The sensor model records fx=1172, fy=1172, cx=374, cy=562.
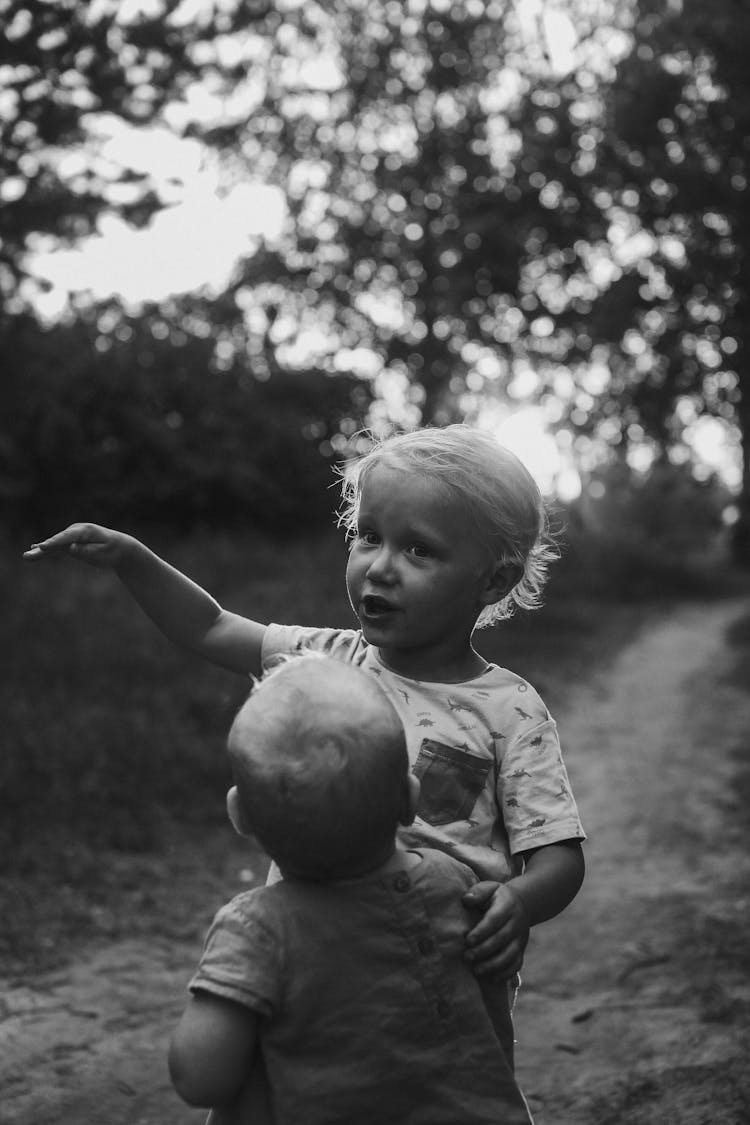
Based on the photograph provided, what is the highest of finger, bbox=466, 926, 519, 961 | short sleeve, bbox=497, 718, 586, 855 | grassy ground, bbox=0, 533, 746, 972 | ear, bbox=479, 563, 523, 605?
ear, bbox=479, 563, 523, 605

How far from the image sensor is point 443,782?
6.53 ft

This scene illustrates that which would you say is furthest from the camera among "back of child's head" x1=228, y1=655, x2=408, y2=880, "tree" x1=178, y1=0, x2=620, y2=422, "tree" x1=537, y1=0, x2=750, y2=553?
"tree" x1=178, y1=0, x2=620, y2=422

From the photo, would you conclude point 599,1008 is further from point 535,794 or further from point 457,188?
point 457,188

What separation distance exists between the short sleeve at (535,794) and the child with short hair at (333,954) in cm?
31

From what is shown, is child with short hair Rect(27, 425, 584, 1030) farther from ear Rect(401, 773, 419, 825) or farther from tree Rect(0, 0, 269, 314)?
tree Rect(0, 0, 269, 314)

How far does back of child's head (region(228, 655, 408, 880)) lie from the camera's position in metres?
1.53

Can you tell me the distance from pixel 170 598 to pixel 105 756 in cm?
382

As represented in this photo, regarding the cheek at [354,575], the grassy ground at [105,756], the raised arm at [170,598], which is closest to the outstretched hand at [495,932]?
the cheek at [354,575]

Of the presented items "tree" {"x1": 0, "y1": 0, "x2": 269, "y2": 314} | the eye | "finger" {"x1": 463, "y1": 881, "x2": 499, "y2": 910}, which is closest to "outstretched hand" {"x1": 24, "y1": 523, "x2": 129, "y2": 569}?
the eye

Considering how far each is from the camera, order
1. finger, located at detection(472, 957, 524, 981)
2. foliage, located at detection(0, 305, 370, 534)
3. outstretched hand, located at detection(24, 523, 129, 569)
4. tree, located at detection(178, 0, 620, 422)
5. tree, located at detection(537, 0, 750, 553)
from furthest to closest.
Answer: tree, located at detection(178, 0, 620, 422)
foliage, located at detection(0, 305, 370, 534)
tree, located at detection(537, 0, 750, 553)
outstretched hand, located at detection(24, 523, 129, 569)
finger, located at detection(472, 957, 524, 981)

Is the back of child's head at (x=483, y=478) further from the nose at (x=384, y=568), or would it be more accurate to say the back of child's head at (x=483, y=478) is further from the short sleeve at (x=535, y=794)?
the short sleeve at (x=535, y=794)

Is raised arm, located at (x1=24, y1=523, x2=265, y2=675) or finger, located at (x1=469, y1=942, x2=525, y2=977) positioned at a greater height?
raised arm, located at (x1=24, y1=523, x2=265, y2=675)

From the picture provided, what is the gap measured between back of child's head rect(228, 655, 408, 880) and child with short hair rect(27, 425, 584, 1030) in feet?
1.21

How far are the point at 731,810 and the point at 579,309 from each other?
1303 centimetres
